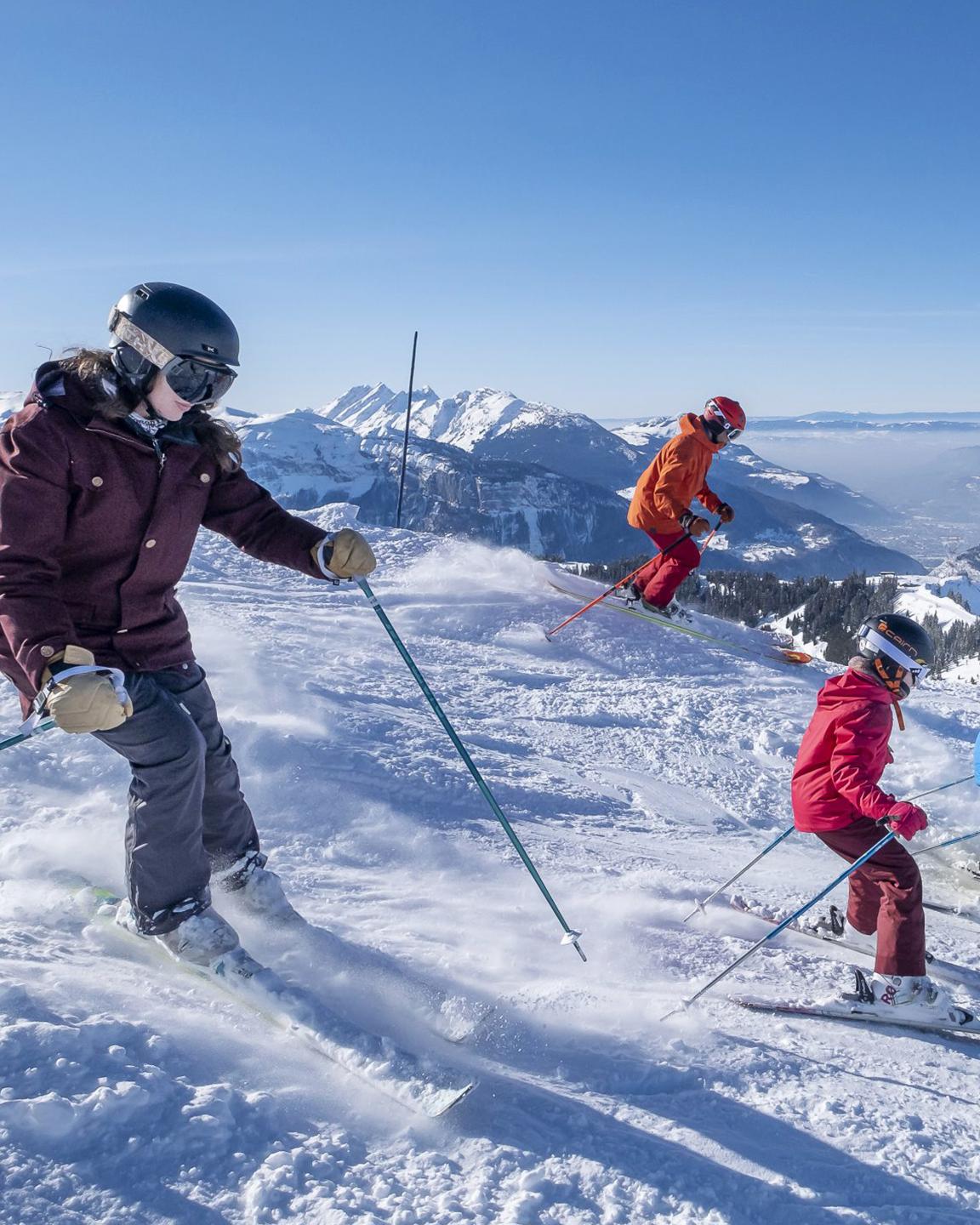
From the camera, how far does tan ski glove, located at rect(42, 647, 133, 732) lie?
2281 mm

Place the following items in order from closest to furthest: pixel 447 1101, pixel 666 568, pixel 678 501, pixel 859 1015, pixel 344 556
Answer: pixel 447 1101 → pixel 344 556 → pixel 859 1015 → pixel 678 501 → pixel 666 568

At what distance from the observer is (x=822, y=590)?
244 ft

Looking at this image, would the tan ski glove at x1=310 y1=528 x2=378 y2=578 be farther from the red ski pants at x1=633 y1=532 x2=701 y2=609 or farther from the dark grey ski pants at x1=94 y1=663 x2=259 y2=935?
the red ski pants at x1=633 y1=532 x2=701 y2=609

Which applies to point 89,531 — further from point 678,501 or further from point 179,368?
point 678,501

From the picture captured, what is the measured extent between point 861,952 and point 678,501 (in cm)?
557

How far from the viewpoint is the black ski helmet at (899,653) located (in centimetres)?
392

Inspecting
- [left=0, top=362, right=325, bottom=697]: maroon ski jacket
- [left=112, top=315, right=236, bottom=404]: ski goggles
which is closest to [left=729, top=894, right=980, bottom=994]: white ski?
[left=0, top=362, right=325, bottom=697]: maroon ski jacket

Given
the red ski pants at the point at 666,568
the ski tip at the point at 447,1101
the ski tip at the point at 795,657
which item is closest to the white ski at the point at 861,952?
the ski tip at the point at 447,1101

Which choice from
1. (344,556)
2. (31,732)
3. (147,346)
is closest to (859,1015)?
(344,556)

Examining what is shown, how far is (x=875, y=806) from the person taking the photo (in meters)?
3.60

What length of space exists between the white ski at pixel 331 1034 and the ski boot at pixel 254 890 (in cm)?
43

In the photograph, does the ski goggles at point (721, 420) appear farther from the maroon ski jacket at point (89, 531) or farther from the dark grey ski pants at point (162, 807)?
the dark grey ski pants at point (162, 807)

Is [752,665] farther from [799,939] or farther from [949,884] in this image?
[799,939]

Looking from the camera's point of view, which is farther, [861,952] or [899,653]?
[861,952]
